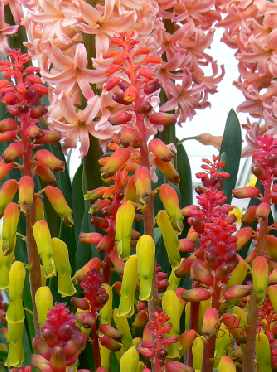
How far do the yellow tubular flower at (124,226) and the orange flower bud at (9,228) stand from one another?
10 centimetres

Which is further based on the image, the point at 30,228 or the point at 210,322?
the point at 30,228

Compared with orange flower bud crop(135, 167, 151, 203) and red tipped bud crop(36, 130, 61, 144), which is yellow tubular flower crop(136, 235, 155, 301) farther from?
red tipped bud crop(36, 130, 61, 144)

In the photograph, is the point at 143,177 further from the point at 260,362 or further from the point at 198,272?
the point at 260,362

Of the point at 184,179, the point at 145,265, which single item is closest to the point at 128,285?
the point at 145,265

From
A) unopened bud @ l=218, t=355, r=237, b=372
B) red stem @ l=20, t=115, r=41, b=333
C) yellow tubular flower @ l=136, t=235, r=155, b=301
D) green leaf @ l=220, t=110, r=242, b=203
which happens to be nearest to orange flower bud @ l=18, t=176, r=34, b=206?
red stem @ l=20, t=115, r=41, b=333

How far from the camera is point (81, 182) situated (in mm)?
1270

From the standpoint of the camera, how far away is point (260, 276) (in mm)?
753

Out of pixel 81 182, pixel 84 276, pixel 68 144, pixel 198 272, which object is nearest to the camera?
pixel 198 272

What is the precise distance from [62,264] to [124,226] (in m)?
0.10

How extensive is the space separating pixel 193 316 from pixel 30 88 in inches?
10.3

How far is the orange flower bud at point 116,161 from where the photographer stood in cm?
80

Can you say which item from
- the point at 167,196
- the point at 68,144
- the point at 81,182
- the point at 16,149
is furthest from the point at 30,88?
the point at 81,182

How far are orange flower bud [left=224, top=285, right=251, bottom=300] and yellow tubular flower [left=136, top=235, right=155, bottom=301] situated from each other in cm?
7

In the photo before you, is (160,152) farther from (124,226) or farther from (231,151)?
(231,151)
